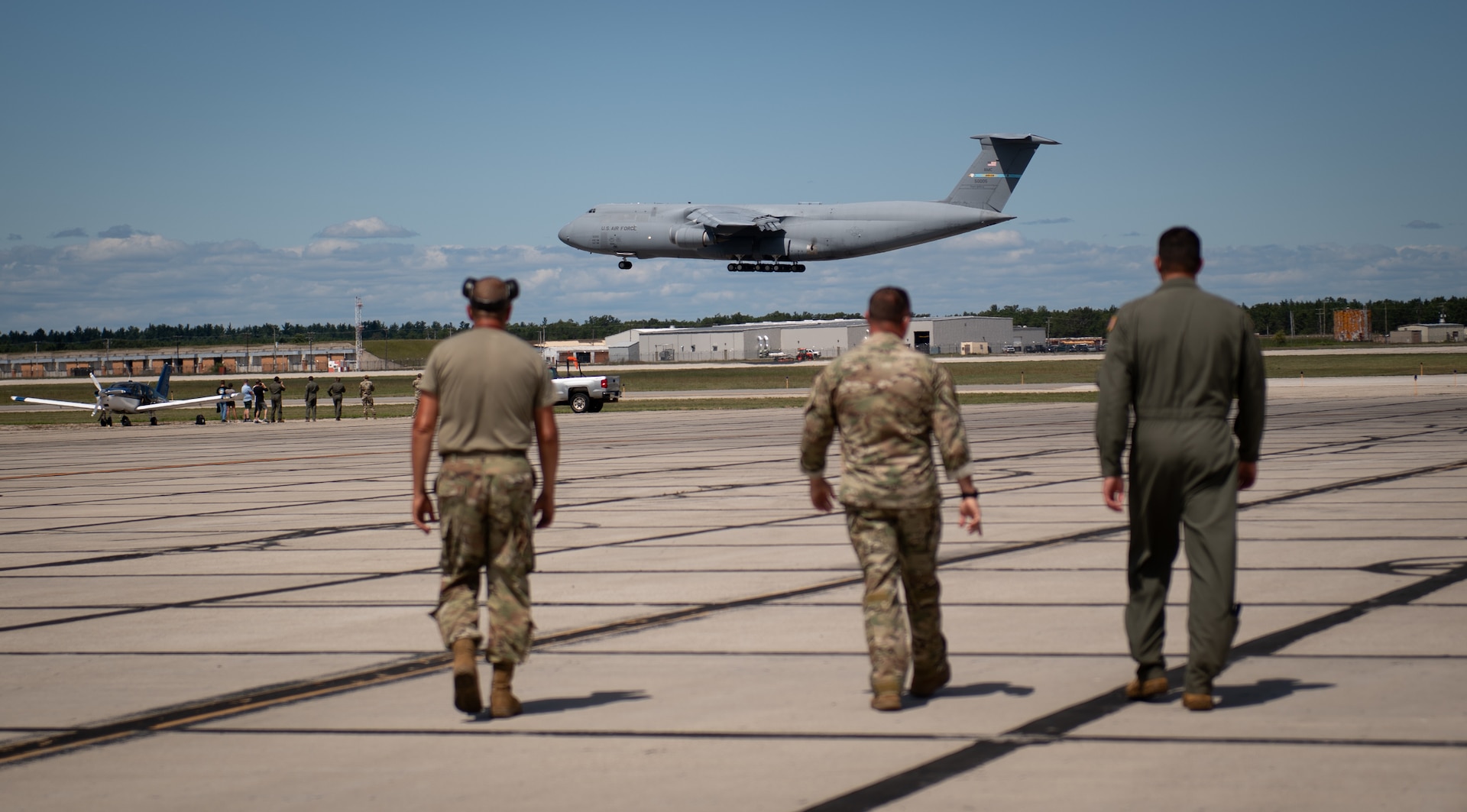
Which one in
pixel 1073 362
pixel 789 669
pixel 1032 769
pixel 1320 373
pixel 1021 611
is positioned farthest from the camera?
pixel 1073 362

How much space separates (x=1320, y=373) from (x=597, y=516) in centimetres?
6488

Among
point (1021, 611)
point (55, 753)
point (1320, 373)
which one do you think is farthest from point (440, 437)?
point (1320, 373)

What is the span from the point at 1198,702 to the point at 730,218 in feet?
207

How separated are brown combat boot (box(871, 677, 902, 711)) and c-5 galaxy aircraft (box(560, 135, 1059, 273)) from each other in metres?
62.0

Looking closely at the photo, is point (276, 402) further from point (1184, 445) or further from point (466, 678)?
point (1184, 445)

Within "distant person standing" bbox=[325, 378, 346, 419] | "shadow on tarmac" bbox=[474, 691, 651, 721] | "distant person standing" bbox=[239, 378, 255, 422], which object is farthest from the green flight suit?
"distant person standing" bbox=[239, 378, 255, 422]

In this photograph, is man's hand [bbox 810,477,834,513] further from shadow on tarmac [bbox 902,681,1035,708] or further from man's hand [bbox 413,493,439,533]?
man's hand [bbox 413,493,439,533]

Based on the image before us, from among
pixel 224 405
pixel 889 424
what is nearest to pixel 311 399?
pixel 224 405

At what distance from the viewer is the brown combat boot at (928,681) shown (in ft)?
21.2

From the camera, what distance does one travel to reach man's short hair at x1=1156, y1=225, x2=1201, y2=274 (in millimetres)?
6465

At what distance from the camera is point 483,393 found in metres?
6.35

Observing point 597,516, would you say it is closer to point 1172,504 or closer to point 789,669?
point 789,669

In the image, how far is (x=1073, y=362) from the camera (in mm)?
99375

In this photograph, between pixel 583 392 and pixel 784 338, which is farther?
pixel 784 338
